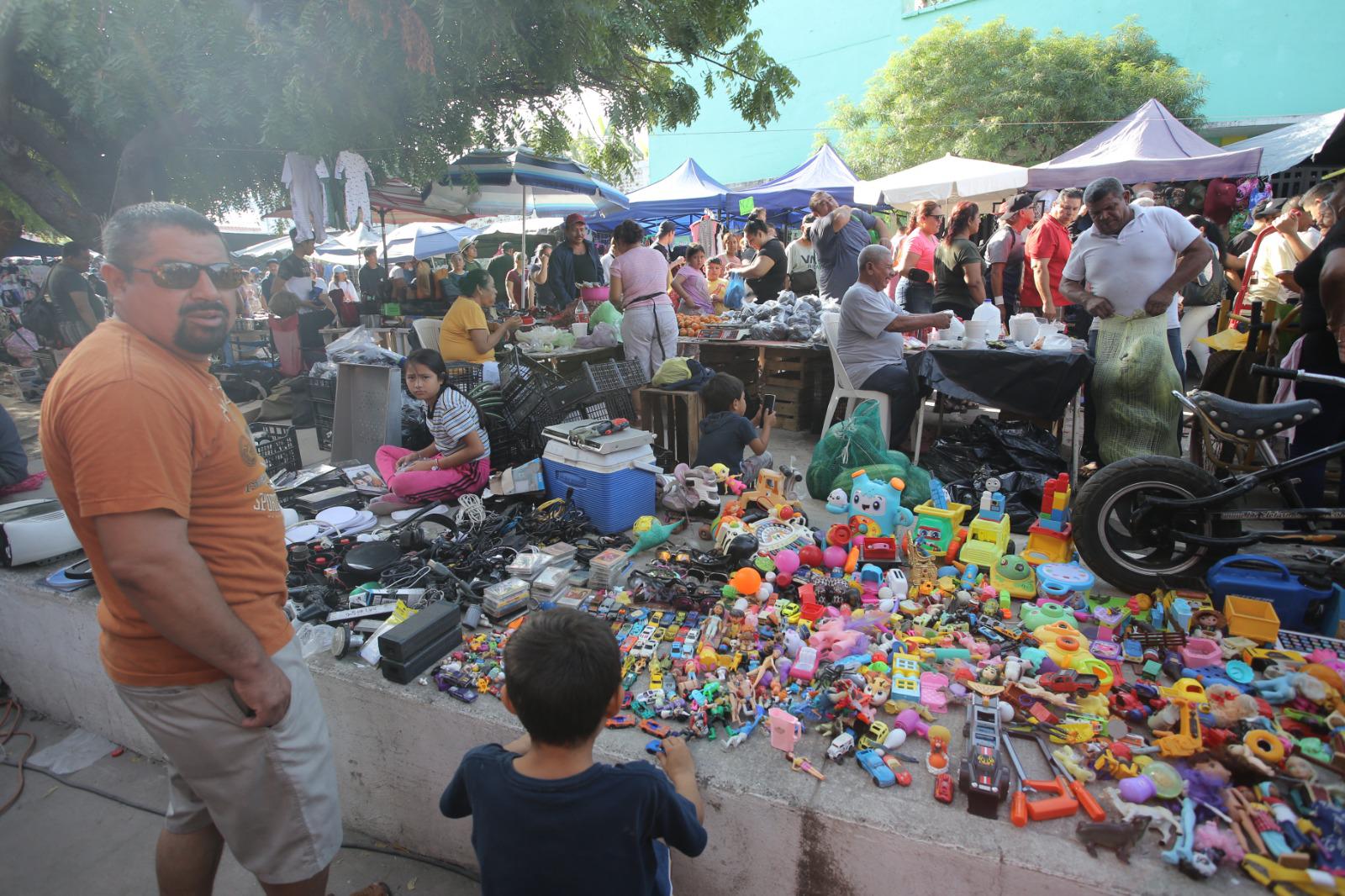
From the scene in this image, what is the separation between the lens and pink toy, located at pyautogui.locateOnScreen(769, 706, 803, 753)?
2.11m

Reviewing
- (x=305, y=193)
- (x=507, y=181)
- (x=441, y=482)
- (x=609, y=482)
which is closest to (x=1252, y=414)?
(x=609, y=482)

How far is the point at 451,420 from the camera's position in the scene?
166 inches

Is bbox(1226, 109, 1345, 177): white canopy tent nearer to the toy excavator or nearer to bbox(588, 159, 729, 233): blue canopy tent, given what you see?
bbox(588, 159, 729, 233): blue canopy tent

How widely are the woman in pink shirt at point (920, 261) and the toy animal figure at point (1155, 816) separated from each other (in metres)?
5.50

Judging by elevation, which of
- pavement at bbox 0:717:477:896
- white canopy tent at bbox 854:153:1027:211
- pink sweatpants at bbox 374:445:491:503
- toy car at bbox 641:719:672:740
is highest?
white canopy tent at bbox 854:153:1027:211

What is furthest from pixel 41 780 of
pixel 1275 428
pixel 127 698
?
pixel 1275 428

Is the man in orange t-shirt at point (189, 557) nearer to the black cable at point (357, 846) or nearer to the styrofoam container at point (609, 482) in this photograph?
the black cable at point (357, 846)

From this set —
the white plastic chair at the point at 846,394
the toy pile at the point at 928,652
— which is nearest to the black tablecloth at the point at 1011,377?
the white plastic chair at the point at 846,394

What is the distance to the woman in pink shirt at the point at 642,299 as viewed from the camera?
627 centimetres

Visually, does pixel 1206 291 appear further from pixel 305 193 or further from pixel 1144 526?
pixel 305 193

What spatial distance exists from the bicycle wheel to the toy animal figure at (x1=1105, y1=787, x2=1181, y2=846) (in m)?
1.47

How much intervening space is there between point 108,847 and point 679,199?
13.6 meters

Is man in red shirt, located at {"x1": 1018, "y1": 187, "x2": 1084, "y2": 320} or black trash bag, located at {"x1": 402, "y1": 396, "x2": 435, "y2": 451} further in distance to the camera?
man in red shirt, located at {"x1": 1018, "y1": 187, "x2": 1084, "y2": 320}

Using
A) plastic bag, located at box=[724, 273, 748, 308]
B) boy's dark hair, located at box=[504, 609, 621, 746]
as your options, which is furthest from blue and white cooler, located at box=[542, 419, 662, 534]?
plastic bag, located at box=[724, 273, 748, 308]
